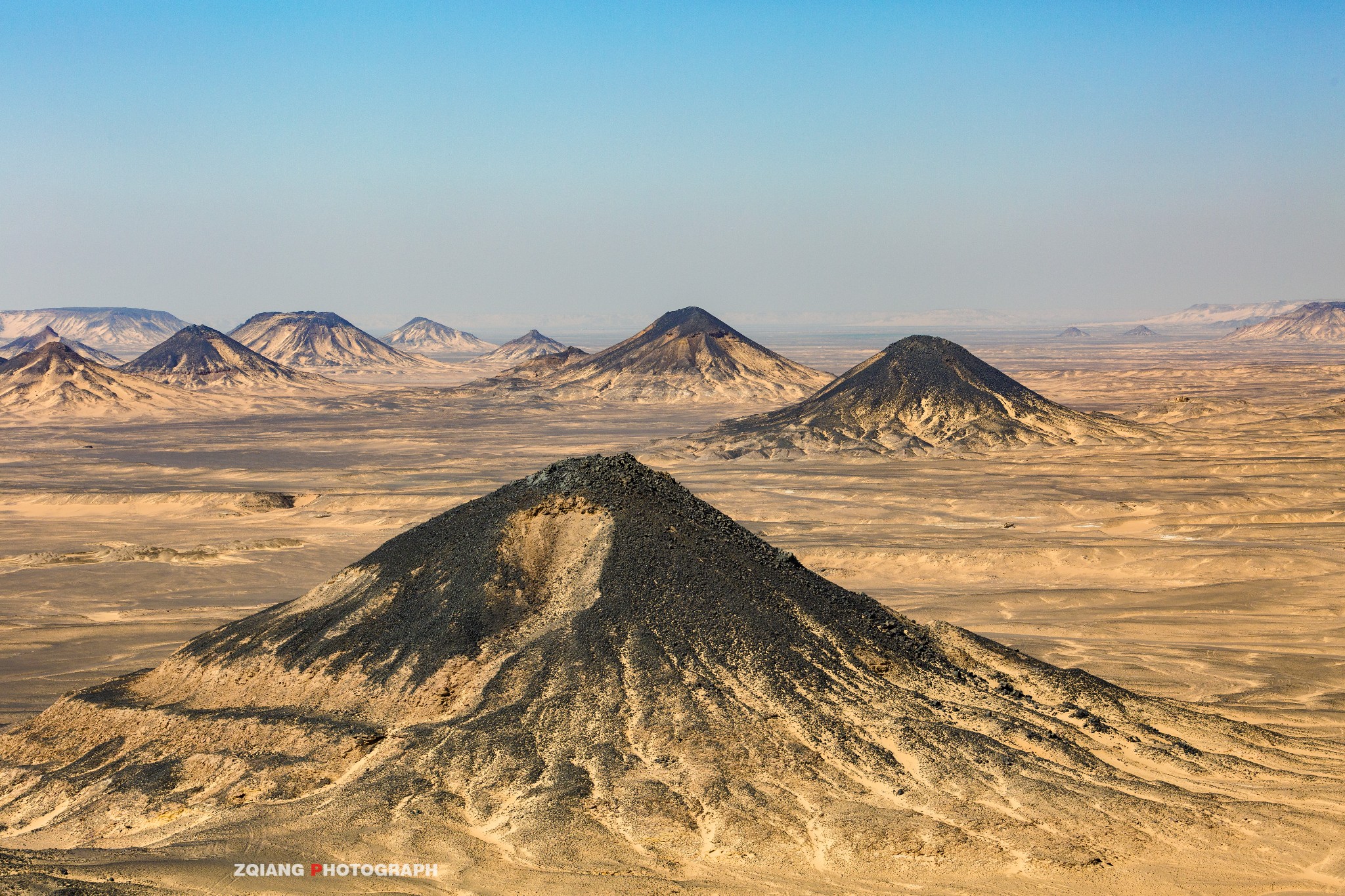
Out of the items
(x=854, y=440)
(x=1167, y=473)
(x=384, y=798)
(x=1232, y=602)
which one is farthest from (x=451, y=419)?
(x=384, y=798)

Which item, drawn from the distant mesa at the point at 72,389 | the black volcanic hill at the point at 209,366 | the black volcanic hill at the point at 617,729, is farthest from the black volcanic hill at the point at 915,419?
the black volcanic hill at the point at 209,366

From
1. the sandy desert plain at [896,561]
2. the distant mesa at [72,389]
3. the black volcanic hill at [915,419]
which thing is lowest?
the sandy desert plain at [896,561]

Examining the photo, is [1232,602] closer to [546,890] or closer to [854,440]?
[546,890]

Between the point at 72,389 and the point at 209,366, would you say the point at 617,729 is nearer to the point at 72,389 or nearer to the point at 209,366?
the point at 72,389

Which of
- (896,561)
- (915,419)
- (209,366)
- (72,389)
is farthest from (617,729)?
(209,366)

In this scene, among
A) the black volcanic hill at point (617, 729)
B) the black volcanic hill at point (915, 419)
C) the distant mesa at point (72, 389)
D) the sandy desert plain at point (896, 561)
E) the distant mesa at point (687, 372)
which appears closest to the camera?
the sandy desert plain at point (896, 561)

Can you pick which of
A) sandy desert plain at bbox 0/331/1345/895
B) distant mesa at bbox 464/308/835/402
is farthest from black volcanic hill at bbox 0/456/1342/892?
distant mesa at bbox 464/308/835/402

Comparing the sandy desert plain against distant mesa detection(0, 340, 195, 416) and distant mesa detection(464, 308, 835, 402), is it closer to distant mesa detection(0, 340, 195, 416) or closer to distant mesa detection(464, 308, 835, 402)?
distant mesa detection(0, 340, 195, 416)

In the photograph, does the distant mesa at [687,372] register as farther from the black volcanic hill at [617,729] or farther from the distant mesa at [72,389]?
the black volcanic hill at [617,729]
